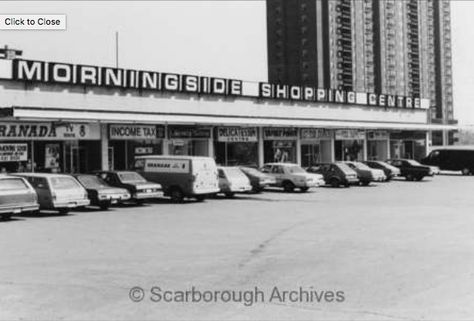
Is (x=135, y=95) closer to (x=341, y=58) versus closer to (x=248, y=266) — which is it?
(x=248, y=266)

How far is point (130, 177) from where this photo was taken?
80.6 feet

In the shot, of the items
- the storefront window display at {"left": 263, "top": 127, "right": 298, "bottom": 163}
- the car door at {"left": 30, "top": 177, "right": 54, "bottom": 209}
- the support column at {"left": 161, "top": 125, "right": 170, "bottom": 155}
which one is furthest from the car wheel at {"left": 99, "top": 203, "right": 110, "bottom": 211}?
the storefront window display at {"left": 263, "top": 127, "right": 298, "bottom": 163}

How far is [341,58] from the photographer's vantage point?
11431 centimetres

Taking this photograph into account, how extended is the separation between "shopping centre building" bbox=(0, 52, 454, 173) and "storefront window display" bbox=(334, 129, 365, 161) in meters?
0.08

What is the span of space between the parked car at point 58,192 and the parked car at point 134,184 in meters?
2.79

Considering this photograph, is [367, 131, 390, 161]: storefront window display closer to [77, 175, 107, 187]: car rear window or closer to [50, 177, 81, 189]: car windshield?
[77, 175, 107, 187]: car rear window

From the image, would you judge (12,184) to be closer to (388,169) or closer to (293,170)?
(293,170)

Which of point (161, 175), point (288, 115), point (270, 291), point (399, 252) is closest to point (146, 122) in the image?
point (161, 175)

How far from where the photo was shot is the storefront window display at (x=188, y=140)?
3731 cm

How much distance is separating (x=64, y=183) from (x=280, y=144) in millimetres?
25783

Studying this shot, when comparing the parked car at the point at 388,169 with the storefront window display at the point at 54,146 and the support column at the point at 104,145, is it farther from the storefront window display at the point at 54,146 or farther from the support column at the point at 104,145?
the storefront window display at the point at 54,146

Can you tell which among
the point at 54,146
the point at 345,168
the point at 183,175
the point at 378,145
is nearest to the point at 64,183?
Answer: the point at 183,175

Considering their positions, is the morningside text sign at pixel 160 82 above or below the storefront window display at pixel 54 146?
above

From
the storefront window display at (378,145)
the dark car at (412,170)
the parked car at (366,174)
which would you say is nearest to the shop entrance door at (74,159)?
the parked car at (366,174)
